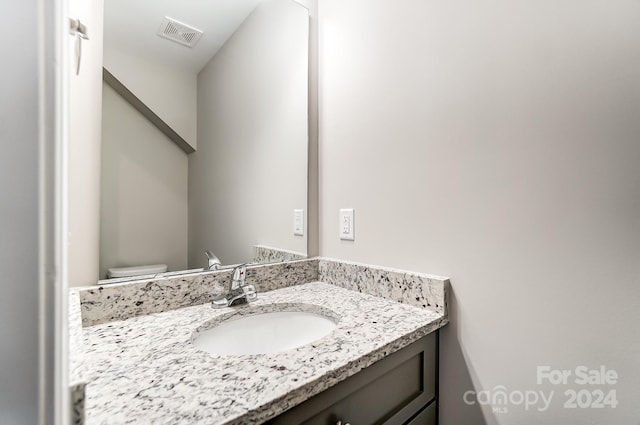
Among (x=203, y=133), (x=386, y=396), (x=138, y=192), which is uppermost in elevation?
(x=203, y=133)

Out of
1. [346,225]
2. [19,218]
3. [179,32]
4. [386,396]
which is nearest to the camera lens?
[19,218]

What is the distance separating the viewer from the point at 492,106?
0.76 m

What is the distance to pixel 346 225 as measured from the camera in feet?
3.71

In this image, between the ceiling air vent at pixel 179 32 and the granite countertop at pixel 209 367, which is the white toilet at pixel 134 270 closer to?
the granite countertop at pixel 209 367

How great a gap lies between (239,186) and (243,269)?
0.33 meters

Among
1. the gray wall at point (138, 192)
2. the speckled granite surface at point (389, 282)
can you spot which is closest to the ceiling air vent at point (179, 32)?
the gray wall at point (138, 192)

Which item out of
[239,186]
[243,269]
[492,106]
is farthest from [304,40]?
[243,269]

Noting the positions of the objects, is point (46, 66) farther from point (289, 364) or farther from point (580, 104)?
point (580, 104)

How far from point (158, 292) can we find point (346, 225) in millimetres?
679

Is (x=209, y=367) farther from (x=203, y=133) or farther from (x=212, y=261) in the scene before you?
(x=203, y=133)

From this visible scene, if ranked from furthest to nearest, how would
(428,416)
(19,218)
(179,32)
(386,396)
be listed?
(179,32) → (428,416) → (386,396) → (19,218)

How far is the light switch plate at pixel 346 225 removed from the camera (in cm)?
111

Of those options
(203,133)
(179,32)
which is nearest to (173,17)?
(179,32)

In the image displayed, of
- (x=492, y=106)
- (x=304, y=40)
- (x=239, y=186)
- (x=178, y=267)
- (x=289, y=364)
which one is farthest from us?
(x=304, y=40)
